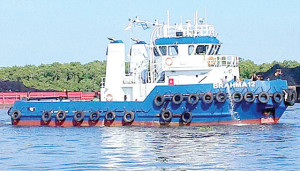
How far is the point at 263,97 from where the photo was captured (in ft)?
97.6

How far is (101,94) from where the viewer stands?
33.0 meters

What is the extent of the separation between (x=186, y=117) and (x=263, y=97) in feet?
11.7

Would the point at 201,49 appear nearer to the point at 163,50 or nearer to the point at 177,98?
the point at 163,50

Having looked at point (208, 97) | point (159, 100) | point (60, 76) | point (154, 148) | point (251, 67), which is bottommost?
point (154, 148)

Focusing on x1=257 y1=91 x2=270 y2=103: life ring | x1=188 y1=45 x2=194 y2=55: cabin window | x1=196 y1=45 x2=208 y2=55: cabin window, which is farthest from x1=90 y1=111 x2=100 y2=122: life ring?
x1=257 y1=91 x2=270 y2=103: life ring

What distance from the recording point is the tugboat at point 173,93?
98.3 ft

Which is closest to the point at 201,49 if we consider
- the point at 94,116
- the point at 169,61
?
the point at 169,61

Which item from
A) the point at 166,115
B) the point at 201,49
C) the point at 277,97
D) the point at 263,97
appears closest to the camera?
the point at 263,97

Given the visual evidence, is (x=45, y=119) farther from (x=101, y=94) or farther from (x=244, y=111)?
(x=244, y=111)

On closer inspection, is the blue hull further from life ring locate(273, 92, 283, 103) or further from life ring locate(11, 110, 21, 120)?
life ring locate(11, 110, 21, 120)

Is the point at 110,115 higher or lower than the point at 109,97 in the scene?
Result: lower

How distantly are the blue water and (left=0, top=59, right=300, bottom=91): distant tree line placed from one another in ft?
186

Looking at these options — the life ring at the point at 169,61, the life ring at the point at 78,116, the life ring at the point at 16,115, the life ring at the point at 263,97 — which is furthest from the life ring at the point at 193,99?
the life ring at the point at 16,115

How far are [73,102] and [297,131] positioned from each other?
11020mm
